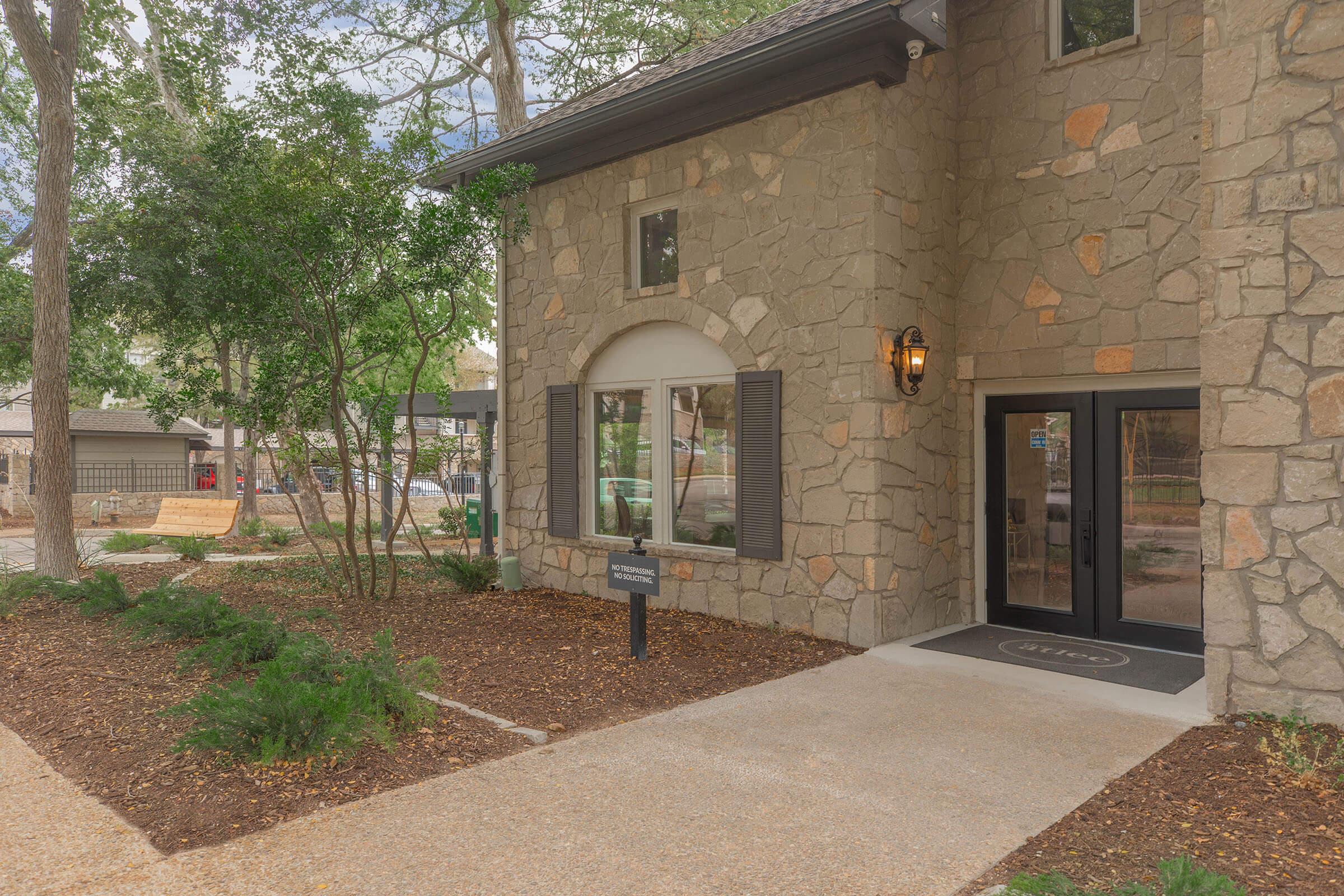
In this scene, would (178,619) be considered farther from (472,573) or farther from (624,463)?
(624,463)

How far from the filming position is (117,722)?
4.60 meters

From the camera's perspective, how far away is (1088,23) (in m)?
6.75

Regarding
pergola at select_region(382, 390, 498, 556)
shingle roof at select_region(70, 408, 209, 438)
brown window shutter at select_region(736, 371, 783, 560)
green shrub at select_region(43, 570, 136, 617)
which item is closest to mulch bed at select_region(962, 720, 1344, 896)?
brown window shutter at select_region(736, 371, 783, 560)

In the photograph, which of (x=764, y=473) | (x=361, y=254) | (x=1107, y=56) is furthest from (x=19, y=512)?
(x=1107, y=56)

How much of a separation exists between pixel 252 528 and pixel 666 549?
1092cm

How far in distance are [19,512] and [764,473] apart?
20.6 meters

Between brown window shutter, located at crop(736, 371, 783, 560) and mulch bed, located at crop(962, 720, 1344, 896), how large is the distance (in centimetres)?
337

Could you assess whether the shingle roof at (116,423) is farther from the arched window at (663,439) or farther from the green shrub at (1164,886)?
the green shrub at (1164,886)

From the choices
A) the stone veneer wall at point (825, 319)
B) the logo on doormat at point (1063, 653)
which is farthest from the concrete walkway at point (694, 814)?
the stone veneer wall at point (825, 319)

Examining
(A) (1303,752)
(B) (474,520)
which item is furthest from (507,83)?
(A) (1303,752)

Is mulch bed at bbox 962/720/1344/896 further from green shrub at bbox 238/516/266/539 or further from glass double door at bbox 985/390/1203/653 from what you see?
green shrub at bbox 238/516/266/539

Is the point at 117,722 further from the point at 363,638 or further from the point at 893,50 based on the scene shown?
the point at 893,50

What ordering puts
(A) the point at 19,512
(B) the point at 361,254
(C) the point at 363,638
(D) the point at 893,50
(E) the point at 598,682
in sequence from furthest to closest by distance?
(A) the point at 19,512, (B) the point at 361,254, (C) the point at 363,638, (D) the point at 893,50, (E) the point at 598,682

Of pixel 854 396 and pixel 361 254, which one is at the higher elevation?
pixel 361 254
